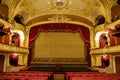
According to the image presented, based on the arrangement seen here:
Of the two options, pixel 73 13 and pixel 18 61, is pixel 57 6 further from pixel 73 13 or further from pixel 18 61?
pixel 18 61

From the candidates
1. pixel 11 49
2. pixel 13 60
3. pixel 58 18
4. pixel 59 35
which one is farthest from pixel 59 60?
pixel 11 49

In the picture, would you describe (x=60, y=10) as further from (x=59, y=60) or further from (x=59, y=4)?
(x=59, y=60)

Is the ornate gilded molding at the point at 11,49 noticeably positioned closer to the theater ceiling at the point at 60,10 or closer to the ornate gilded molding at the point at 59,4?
the theater ceiling at the point at 60,10

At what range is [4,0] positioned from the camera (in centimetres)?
888

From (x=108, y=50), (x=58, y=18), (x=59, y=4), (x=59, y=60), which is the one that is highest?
(x=59, y=4)

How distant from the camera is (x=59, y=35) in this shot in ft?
39.1

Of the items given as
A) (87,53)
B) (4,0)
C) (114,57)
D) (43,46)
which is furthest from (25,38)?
(114,57)

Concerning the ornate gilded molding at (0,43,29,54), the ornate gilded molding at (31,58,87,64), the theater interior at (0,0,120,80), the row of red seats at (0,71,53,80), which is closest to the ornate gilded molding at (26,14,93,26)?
the theater interior at (0,0,120,80)

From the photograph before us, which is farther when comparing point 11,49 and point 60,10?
point 60,10

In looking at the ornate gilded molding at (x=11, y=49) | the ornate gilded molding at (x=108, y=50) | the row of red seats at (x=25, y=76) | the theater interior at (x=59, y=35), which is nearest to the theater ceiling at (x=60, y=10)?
the theater interior at (x=59, y=35)

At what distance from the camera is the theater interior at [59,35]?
9602 millimetres

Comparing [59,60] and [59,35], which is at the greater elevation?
[59,35]

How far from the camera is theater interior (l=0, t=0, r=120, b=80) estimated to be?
9602mm

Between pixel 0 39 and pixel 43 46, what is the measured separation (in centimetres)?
361
